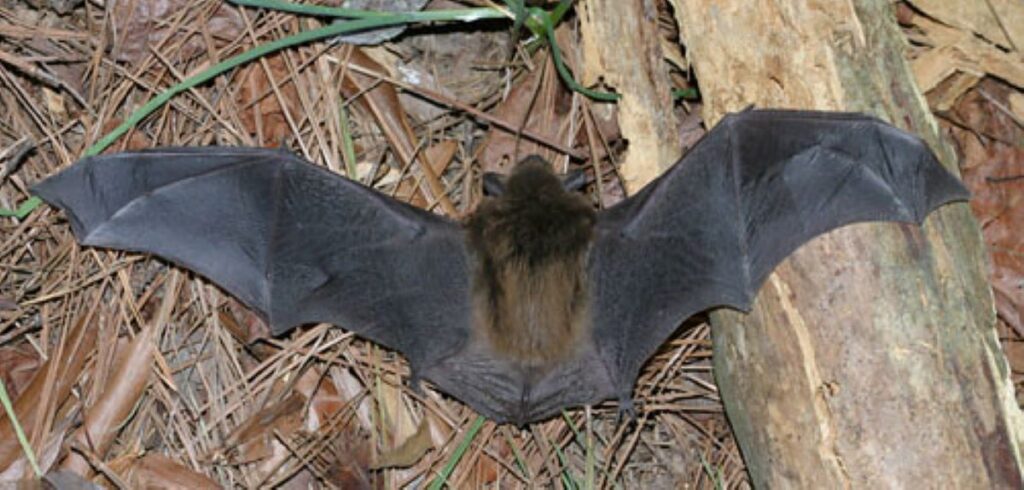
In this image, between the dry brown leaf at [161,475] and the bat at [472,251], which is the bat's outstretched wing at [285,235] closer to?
the bat at [472,251]

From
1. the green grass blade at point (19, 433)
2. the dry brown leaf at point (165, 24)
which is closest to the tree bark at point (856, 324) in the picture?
the dry brown leaf at point (165, 24)

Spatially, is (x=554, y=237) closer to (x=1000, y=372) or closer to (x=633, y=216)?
(x=633, y=216)

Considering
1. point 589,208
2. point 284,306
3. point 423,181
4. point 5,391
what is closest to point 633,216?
point 589,208

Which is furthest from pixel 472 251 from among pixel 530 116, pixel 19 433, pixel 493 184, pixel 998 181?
pixel 998 181

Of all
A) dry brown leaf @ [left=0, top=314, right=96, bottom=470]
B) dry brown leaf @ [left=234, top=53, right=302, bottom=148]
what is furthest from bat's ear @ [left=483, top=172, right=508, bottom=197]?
dry brown leaf @ [left=0, top=314, right=96, bottom=470]

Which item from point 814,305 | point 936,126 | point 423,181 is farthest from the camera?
point 423,181

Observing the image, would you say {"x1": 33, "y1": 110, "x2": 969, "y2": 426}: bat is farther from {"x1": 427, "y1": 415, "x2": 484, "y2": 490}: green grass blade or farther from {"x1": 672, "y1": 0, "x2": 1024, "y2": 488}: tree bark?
{"x1": 672, "y1": 0, "x2": 1024, "y2": 488}: tree bark

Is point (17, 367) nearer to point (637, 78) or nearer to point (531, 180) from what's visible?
point (531, 180)
